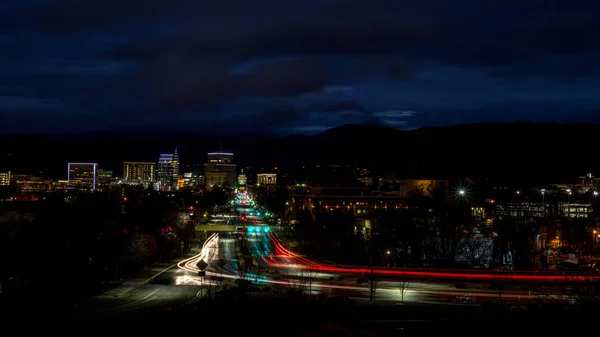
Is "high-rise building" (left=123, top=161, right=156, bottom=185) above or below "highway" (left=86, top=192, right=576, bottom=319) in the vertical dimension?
above

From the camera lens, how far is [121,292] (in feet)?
63.9

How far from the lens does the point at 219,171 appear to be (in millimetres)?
169250

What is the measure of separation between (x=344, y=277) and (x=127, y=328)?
9.46 meters

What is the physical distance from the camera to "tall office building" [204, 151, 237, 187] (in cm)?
16525

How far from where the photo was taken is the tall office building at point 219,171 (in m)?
165

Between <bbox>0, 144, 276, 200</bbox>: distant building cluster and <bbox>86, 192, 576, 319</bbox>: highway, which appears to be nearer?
<bbox>86, 192, 576, 319</bbox>: highway

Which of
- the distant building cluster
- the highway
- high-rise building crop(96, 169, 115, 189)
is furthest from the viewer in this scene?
high-rise building crop(96, 169, 115, 189)

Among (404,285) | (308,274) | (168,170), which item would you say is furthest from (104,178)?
(404,285)

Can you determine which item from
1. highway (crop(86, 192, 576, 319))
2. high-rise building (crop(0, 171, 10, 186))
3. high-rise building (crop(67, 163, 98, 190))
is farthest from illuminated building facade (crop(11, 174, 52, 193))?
highway (crop(86, 192, 576, 319))

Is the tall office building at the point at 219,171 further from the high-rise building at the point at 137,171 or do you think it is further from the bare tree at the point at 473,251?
the bare tree at the point at 473,251

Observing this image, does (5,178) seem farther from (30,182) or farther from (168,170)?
(168,170)

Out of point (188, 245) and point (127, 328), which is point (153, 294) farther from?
point (188, 245)

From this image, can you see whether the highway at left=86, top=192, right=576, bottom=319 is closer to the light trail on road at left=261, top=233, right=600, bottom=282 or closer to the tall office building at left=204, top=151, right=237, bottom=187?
the light trail on road at left=261, top=233, right=600, bottom=282

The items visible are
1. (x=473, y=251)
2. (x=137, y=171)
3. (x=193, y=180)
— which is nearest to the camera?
(x=473, y=251)
